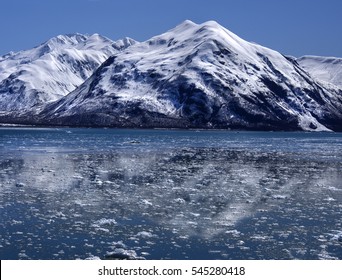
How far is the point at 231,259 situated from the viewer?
67.5 ft

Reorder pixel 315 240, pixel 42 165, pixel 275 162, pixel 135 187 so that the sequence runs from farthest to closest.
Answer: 1. pixel 275 162
2. pixel 42 165
3. pixel 135 187
4. pixel 315 240

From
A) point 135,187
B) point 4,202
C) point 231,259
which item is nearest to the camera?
point 231,259

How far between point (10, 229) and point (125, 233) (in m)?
6.26

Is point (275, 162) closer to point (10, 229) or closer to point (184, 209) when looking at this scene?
point (184, 209)

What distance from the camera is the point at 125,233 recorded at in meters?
25.0

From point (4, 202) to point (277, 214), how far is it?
60.0ft

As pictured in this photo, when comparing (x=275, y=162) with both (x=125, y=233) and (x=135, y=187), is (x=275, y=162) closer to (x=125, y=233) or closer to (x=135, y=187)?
(x=135, y=187)

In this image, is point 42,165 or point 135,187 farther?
point 42,165

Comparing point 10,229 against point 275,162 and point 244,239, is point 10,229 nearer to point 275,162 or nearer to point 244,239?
point 244,239

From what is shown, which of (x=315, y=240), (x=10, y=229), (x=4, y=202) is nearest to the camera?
(x=315, y=240)

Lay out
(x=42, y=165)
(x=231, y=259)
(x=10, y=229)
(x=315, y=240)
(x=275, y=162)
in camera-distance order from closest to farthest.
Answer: (x=231, y=259), (x=315, y=240), (x=10, y=229), (x=42, y=165), (x=275, y=162)

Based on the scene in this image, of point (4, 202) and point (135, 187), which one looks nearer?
point (4, 202)

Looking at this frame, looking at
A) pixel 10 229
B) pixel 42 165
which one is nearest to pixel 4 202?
pixel 10 229

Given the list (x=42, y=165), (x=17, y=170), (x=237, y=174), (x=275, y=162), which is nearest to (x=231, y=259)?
(x=237, y=174)
